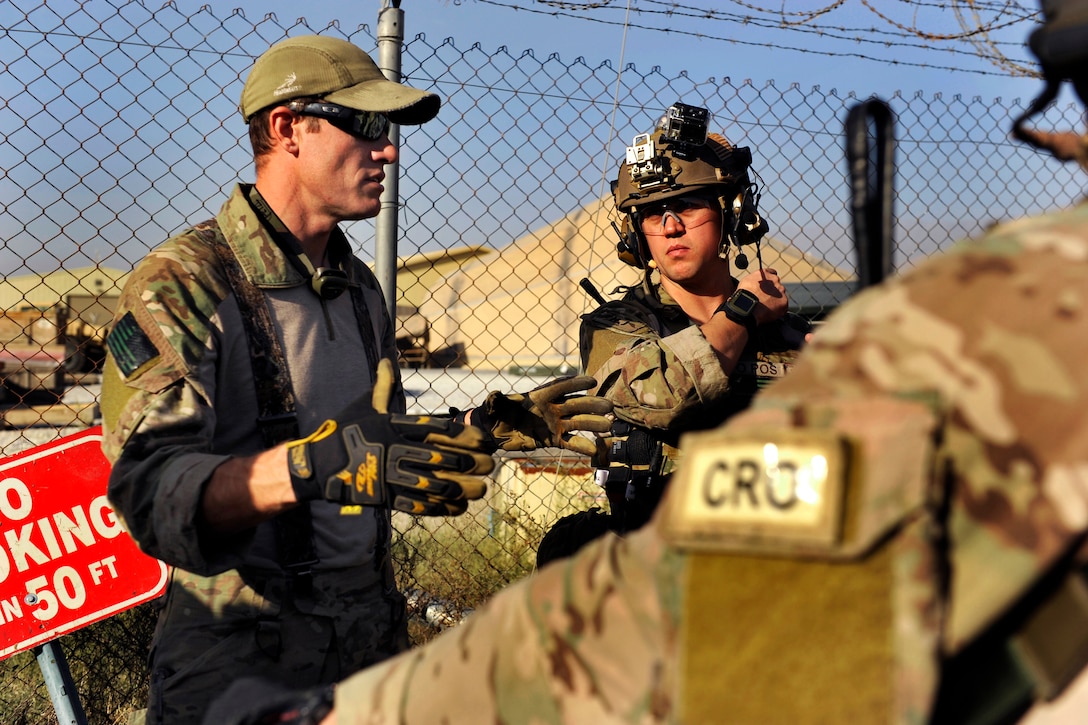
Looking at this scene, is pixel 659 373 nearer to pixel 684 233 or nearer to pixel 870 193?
pixel 684 233

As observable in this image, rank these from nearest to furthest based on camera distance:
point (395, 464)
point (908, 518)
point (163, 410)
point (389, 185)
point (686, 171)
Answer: point (908, 518), point (395, 464), point (163, 410), point (686, 171), point (389, 185)

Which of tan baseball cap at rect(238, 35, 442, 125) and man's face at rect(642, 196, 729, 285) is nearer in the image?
tan baseball cap at rect(238, 35, 442, 125)

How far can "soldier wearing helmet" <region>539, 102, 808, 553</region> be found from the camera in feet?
8.12

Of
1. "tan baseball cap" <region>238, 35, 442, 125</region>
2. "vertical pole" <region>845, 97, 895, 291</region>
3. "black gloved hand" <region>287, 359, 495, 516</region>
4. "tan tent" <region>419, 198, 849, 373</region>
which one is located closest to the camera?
"vertical pole" <region>845, 97, 895, 291</region>

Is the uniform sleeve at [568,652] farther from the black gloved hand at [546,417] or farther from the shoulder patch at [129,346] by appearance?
the black gloved hand at [546,417]

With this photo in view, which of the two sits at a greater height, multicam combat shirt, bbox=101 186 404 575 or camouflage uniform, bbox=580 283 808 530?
multicam combat shirt, bbox=101 186 404 575

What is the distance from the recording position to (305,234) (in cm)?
216

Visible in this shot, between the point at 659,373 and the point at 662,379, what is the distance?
0.7 inches

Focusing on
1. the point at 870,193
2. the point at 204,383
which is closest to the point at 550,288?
the point at 204,383

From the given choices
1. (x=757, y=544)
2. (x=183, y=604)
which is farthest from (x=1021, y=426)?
(x=183, y=604)

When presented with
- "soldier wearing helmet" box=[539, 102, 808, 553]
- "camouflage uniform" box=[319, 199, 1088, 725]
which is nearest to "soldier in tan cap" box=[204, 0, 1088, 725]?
"camouflage uniform" box=[319, 199, 1088, 725]

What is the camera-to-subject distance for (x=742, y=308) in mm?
2574

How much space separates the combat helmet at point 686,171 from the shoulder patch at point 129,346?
156 cm

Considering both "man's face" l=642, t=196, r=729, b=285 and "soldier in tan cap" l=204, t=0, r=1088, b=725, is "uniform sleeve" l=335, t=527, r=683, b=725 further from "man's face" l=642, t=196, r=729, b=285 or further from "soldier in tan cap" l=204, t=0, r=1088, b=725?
"man's face" l=642, t=196, r=729, b=285
